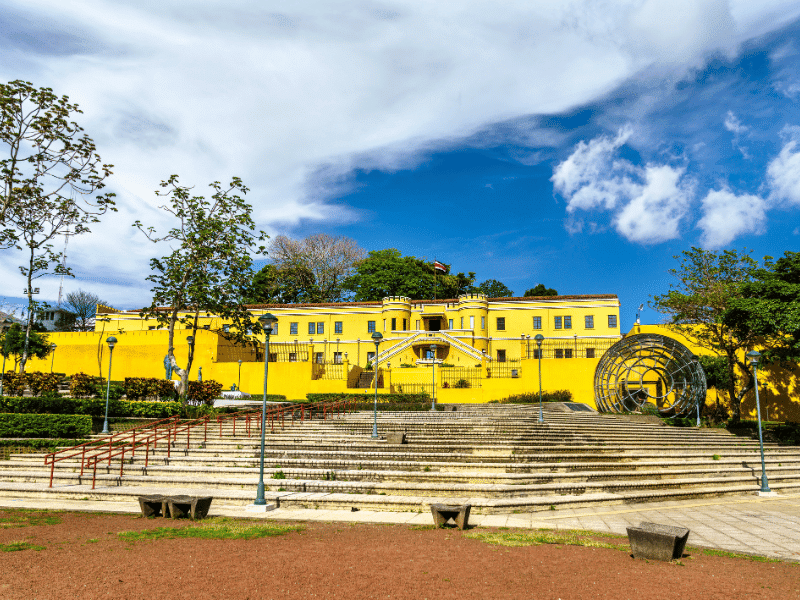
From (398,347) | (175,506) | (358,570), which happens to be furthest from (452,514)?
(398,347)

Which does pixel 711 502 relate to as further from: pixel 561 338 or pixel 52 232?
pixel 561 338

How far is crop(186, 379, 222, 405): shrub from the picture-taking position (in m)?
29.2

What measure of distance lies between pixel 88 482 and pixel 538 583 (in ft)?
42.3

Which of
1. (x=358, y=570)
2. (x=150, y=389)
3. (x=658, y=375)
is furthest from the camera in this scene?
(x=150, y=389)

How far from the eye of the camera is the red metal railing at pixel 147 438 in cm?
1523

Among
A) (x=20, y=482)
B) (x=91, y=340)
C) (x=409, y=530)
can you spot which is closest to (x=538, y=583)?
(x=409, y=530)

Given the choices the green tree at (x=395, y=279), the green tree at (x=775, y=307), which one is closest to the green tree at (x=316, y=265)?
the green tree at (x=395, y=279)

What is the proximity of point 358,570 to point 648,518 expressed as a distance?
279 inches

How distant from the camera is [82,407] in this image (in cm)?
2277

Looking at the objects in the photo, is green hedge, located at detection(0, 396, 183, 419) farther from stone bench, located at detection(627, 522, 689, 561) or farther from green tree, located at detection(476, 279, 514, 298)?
green tree, located at detection(476, 279, 514, 298)

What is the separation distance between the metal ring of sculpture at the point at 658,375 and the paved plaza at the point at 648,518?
11986 millimetres

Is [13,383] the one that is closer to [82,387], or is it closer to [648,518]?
[82,387]

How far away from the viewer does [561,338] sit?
47.5 meters

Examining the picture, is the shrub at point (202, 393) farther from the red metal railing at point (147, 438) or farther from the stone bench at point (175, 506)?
the stone bench at point (175, 506)
